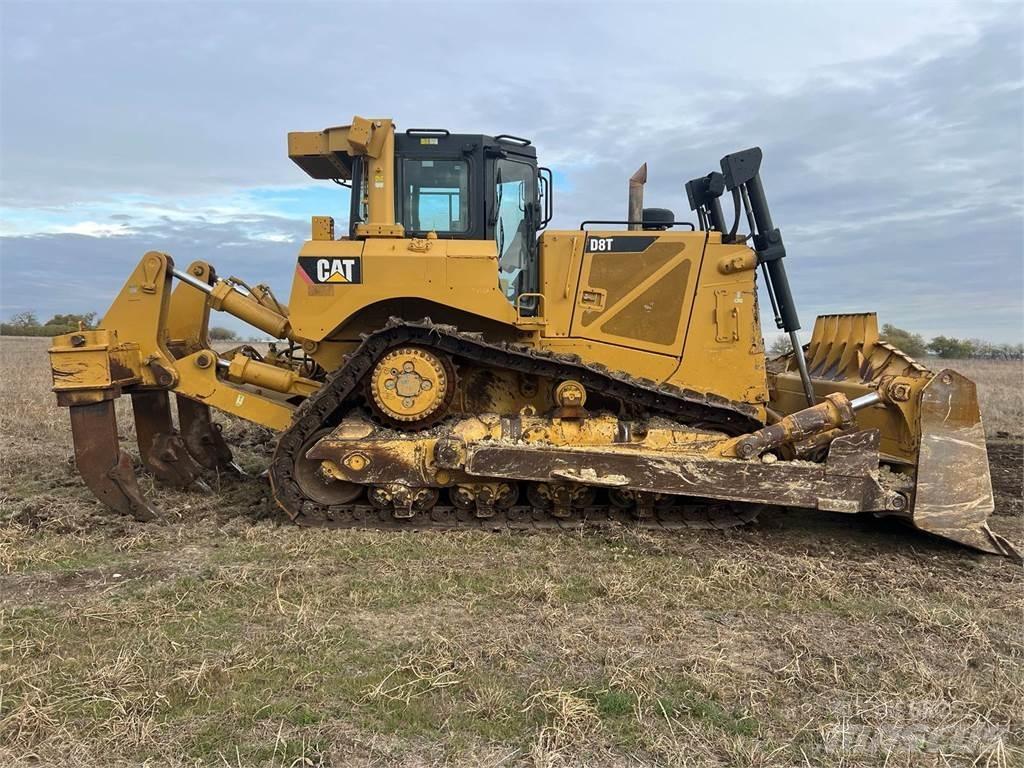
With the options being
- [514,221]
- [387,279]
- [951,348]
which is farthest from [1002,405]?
[951,348]

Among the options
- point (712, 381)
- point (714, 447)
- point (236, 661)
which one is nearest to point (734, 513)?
point (714, 447)

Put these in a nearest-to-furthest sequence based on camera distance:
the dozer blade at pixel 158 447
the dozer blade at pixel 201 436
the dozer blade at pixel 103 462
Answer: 1. the dozer blade at pixel 103 462
2. the dozer blade at pixel 158 447
3. the dozer blade at pixel 201 436

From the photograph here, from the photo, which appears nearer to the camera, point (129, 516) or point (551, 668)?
point (551, 668)

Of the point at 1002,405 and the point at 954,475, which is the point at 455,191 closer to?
the point at 954,475

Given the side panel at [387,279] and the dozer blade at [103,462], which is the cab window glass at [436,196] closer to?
the side panel at [387,279]

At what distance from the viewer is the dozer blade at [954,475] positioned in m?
5.54

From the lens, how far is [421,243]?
5.84 meters

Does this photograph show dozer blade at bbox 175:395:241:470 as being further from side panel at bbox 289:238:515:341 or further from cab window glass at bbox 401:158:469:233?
cab window glass at bbox 401:158:469:233

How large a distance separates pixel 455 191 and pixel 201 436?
12.5 feet

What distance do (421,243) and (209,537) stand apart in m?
2.85

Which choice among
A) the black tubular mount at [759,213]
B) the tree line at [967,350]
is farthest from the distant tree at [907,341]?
the black tubular mount at [759,213]

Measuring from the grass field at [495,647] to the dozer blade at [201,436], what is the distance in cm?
164

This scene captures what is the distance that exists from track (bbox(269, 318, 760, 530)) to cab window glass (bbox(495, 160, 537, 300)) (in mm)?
834

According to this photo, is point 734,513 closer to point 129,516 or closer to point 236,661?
point 236,661
